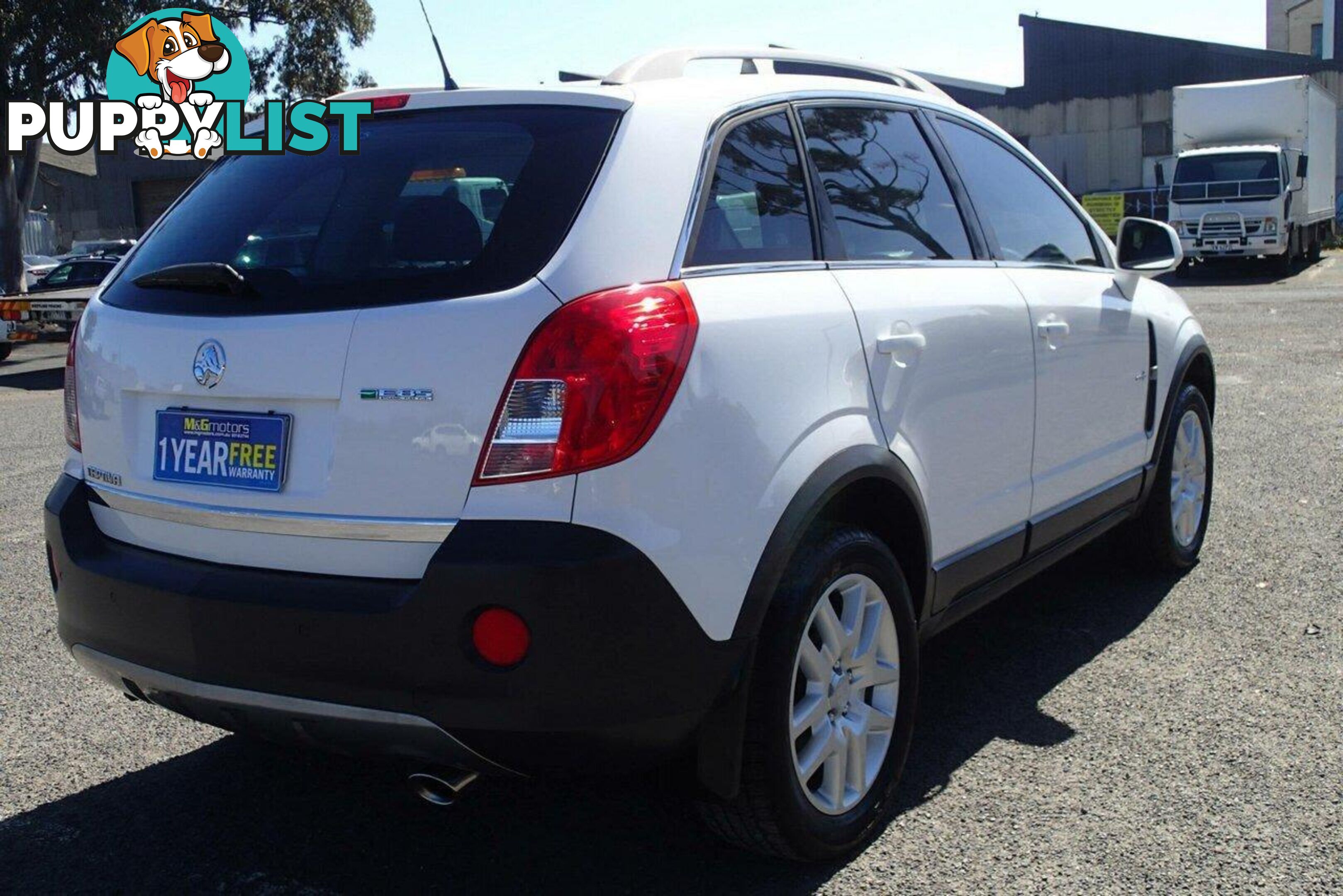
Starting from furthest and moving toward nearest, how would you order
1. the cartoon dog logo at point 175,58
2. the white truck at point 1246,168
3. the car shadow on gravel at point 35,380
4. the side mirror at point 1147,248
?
the white truck at point 1246,168 → the cartoon dog logo at point 175,58 → the car shadow on gravel at point 35,380 → the side mirror at point 1147,248

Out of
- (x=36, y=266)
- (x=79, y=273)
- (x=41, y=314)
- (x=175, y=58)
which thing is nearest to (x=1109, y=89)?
(x=175, y=58)

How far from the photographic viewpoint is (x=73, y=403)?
3.23 meters

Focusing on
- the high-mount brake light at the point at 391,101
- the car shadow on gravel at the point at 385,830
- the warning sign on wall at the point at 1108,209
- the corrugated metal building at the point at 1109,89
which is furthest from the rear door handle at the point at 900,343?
the corrugated metal building at the point at 1109,89

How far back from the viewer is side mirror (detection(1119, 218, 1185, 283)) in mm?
4887

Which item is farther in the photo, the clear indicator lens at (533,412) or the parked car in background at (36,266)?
the parked car in background at (36,266)

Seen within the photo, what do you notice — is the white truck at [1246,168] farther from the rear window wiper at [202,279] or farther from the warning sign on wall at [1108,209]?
the rear window wiper at [202,279]

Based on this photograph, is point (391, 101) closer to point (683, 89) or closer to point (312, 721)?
point (683, 89)

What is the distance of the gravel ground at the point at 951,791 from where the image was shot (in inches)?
119

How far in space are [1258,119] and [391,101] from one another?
90.3 ft

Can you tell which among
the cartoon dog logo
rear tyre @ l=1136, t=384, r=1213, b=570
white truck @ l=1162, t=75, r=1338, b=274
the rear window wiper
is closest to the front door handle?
rear tyre @ l=1136, t=384, r=1213, b=570

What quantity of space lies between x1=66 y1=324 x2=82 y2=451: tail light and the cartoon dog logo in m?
22.6

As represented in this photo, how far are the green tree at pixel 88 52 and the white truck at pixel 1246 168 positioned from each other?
18.7 meters

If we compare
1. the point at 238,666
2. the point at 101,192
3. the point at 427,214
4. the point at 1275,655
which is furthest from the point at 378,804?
the point at 101,192

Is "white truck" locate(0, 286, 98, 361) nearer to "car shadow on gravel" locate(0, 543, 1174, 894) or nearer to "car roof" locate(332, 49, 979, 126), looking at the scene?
"car shadow on gravel" locate(0, 543, 1174, 894)
